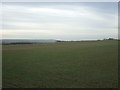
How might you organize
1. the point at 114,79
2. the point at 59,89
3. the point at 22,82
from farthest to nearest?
the point at 114,79 → the point at 22,82 → the point at 59,89

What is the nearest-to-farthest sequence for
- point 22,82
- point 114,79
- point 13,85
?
point 13,85 → point 22,82 → point 114,79

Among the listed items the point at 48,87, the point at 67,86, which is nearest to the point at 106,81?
the point at 67,86

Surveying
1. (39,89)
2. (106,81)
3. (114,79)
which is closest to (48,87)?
(39,89)

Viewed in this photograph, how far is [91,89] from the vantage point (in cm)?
1234

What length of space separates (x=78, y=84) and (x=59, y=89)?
1.94m

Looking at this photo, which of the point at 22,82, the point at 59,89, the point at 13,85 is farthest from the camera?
the point at 22,82

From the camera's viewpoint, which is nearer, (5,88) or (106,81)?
(5,88)

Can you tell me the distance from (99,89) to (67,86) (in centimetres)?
208

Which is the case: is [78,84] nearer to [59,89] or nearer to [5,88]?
[59,89]

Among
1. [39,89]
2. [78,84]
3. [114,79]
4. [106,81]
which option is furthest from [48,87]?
[114,79]

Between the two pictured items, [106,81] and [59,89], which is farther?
[106,81]

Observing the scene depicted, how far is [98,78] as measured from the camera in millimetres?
15820

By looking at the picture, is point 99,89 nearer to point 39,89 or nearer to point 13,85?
point 39,89

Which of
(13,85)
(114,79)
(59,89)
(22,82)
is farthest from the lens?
(114,79)
